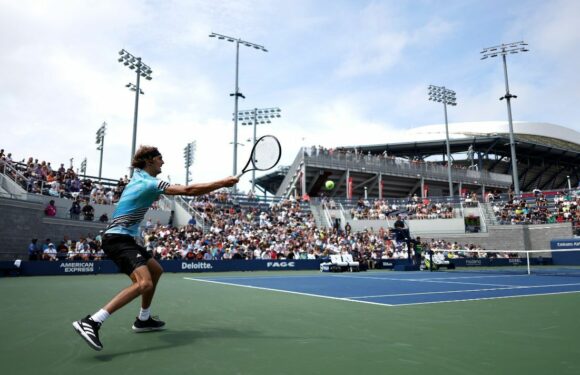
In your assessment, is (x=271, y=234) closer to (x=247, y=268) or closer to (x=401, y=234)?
(x=247, y=268)

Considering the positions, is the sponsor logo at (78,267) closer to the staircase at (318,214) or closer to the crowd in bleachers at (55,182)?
the crowd in bleachers at (55,182)

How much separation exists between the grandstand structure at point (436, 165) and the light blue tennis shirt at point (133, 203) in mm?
38027

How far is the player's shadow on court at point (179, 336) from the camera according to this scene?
14.6ft

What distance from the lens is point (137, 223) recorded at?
520 cm

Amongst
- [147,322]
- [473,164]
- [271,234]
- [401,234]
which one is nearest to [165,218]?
[271,234]

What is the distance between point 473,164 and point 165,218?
4479 centimetres

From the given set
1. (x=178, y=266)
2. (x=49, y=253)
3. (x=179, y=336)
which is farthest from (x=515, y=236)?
(x=179, y=336)

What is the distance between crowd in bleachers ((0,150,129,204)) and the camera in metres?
23.2

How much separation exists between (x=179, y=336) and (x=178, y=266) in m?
18.6

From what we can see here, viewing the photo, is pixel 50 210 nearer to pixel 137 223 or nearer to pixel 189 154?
pixel 137 223

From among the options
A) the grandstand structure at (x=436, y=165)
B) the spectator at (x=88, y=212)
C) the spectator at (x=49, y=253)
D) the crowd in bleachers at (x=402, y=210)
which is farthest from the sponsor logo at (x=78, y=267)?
the grandstand structure at (x=436, y=165)

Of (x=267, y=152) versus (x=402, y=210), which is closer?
(x=267, y=152)

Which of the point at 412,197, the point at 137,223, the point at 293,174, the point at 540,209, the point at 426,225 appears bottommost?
the point at 137,223

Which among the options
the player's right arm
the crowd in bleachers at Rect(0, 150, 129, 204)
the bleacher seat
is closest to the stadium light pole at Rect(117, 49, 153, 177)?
the crowd in bleachers at Rect(0, 150, 129, 204)
